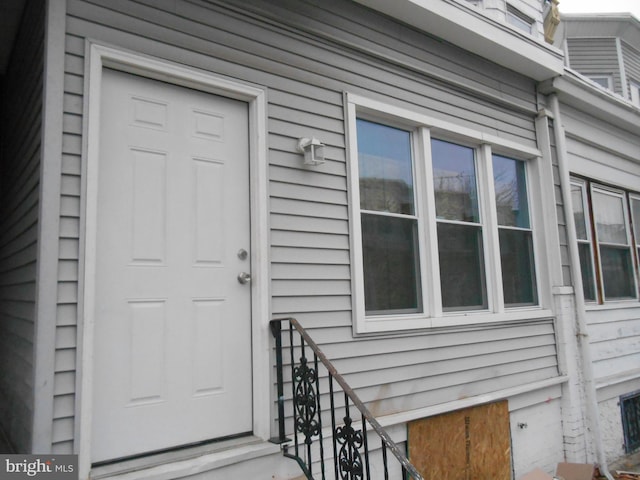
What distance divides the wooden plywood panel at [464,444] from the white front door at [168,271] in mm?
1430

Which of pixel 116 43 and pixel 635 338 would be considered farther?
pixel 635 338

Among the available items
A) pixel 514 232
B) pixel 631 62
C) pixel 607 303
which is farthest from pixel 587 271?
pixel 631 62

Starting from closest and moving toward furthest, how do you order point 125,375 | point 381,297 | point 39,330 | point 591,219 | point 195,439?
point 39,330, point 125,375, point 195,439, point 381,297, point 591,219

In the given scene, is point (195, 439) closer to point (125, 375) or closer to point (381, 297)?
point (125, 375)

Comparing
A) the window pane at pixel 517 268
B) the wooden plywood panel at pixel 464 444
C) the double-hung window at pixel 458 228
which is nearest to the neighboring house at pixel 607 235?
the window pane at pixel 517 268

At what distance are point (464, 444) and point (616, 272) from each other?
3679mm

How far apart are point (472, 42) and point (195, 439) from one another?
153 inches

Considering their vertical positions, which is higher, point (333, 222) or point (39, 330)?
point (333, 222)

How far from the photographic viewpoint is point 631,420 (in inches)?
216

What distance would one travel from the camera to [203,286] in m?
2.78

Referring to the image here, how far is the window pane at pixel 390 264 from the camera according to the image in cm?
359

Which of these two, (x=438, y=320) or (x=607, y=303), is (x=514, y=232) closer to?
(x=438, y=320)

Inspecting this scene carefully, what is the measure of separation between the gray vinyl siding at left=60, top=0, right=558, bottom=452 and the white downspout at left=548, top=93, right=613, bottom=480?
1022 mm

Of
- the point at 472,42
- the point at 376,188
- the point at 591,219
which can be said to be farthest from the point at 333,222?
the point at 591,219
